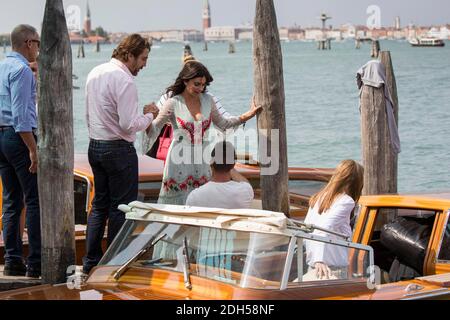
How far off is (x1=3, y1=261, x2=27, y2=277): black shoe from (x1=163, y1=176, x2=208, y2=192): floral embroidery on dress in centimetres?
130

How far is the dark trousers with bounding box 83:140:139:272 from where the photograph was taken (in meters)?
8.43

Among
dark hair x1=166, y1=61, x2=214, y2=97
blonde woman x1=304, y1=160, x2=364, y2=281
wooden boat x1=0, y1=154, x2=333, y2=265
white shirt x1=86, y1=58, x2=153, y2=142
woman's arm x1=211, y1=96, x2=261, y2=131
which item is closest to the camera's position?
blonde woman x1=304, y1=160, x2=364, y2=281

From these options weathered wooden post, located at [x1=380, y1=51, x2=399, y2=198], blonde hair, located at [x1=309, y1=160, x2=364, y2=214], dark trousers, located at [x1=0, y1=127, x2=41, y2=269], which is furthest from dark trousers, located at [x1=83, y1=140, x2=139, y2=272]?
weathered wooden post, located at [x1=380, y1=51, x2=399, y2=198]

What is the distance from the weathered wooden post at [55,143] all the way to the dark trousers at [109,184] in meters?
0.20

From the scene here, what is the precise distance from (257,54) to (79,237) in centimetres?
231

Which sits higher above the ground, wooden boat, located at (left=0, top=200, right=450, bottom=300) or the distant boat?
wooden boat, located at (left=0, top=200, right=450, bottom=300)

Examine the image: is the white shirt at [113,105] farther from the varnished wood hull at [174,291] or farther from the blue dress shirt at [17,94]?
the varnished wood hull at [174,291]

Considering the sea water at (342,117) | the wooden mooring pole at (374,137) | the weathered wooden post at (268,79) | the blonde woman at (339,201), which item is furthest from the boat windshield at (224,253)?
the sea water at (342,117)

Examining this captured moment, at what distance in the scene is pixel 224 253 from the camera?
6570 mm

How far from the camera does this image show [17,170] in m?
8.84

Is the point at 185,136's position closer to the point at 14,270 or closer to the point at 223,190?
the point at 223,190

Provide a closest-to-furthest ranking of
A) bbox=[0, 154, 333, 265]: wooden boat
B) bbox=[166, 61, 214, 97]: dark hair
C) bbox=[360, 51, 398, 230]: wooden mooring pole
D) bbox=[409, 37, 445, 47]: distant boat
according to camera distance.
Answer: bbox=[166, 61, 214, 97]: dark hair
bbox=[0, 154, 333, 265]: wooden boat
bbox=[360, 51, 398, 230]: wooden mooring pole
bbox=[409, 37, 445, 47]: distant boat

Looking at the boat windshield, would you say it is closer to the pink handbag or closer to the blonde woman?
the blonde woman
